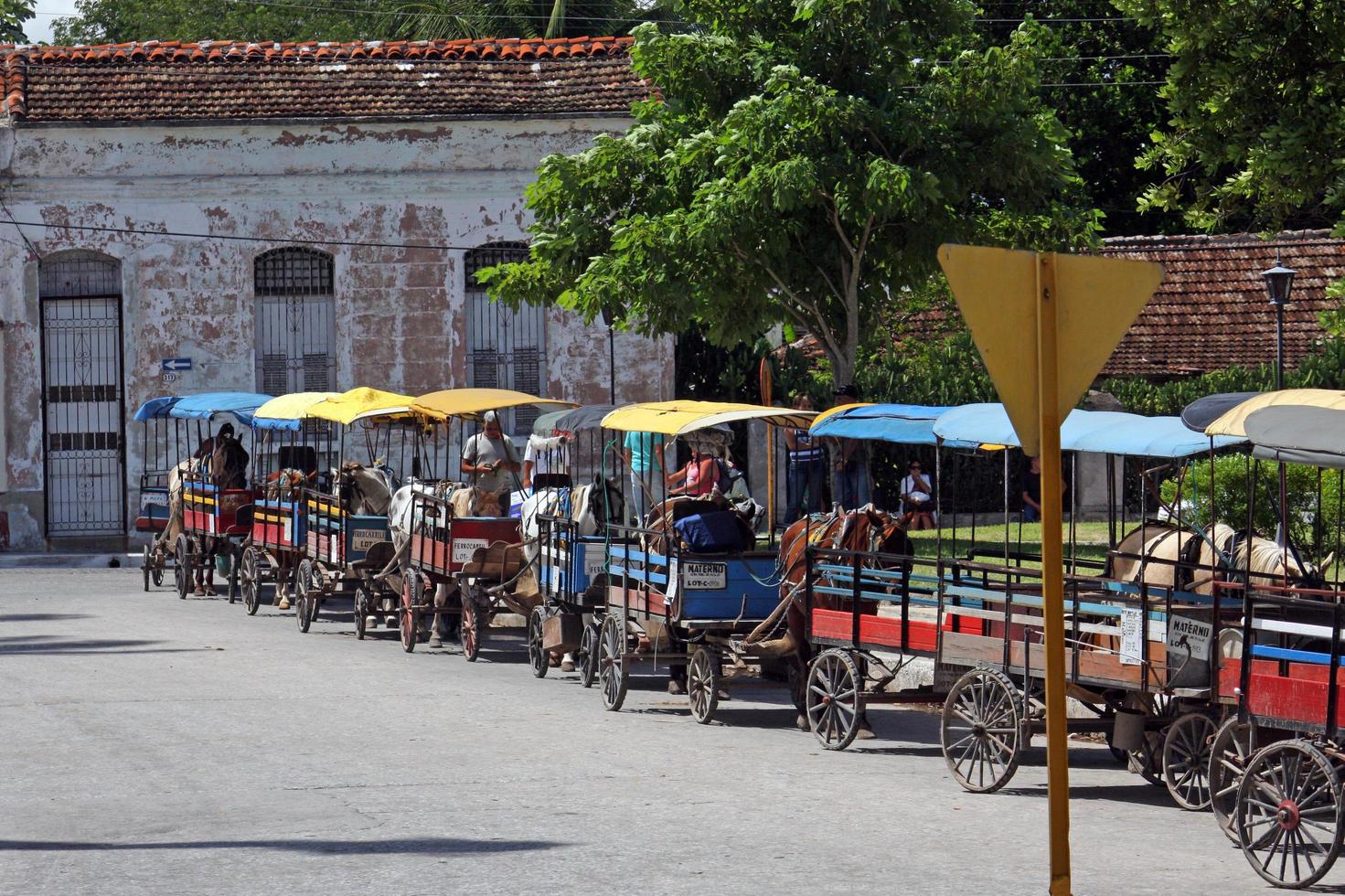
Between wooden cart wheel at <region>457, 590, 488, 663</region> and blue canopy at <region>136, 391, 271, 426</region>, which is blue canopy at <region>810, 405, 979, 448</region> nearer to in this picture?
wooden cart wheel at <region>457, 590, 488, 663</region>

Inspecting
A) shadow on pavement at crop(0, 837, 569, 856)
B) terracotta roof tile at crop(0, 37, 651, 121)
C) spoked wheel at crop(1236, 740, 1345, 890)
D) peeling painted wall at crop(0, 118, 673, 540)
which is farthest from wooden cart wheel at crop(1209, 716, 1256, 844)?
terracotta roof tile at crop(0, 37, 651, 121)

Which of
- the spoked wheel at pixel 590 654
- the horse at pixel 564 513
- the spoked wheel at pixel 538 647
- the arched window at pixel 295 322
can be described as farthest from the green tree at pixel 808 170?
the arched window at pixel 295 322

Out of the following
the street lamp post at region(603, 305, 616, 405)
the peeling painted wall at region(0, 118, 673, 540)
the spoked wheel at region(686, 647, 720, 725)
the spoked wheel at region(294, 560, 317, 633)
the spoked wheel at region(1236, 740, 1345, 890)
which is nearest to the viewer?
the spoked wheel at region(1236, 740, 1345, 890)

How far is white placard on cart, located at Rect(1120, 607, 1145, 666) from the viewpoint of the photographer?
9773 millimetres

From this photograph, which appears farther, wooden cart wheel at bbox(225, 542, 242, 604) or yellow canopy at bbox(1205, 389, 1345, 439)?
wooden cart wheel at bbox(225, 542, 242, 604)

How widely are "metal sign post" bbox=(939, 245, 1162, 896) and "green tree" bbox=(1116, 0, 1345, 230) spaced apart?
835 cm

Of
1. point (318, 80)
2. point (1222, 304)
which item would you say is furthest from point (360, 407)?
point (1222, 304)

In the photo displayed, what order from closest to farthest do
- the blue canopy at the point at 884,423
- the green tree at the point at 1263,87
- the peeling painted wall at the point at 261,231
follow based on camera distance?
the blue canopy at the point at 884,423
the green tree at the point at 1263,87
the peeling painted wall at the point at 261,231

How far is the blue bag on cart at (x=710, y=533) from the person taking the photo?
43.3 ft

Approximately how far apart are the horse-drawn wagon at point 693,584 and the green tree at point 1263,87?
12.9 ft

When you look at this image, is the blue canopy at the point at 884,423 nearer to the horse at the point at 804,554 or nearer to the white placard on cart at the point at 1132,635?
the horse at the point at 804,554

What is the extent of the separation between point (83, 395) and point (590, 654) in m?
15.8

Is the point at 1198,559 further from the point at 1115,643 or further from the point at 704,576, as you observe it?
the point at 704,576

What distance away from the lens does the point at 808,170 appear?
17719 mm
